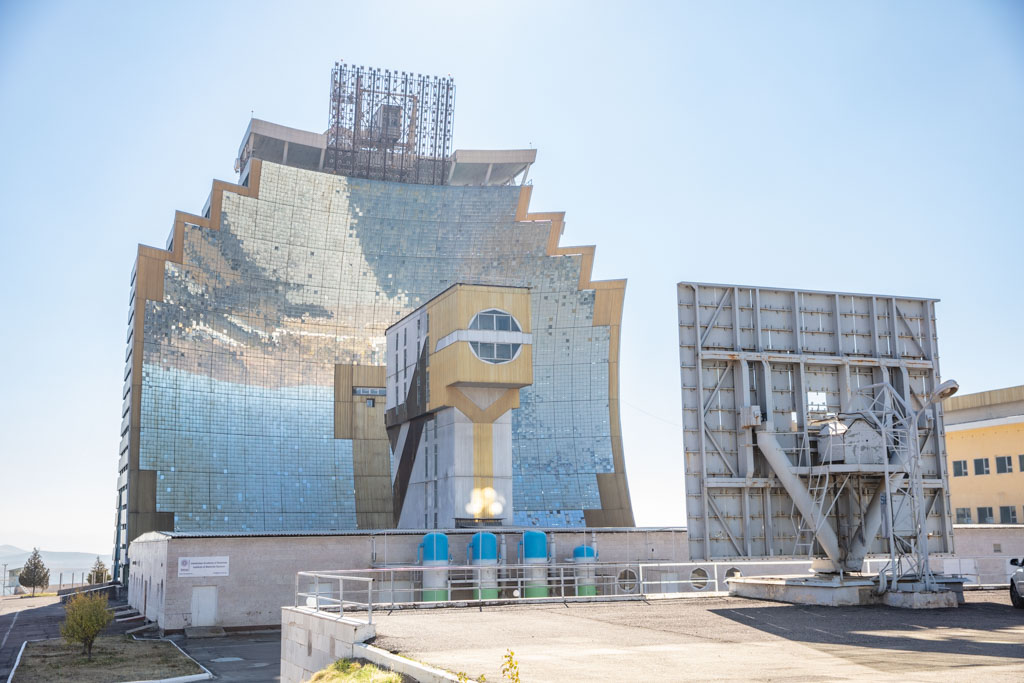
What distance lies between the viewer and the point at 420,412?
44.6 metres

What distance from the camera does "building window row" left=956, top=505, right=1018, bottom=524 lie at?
171 feet

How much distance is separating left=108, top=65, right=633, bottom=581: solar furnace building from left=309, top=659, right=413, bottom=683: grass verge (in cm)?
3638

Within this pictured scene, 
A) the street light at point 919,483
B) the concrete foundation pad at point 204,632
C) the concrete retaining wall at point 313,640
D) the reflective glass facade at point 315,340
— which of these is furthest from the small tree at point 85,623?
the street light at point 919,483

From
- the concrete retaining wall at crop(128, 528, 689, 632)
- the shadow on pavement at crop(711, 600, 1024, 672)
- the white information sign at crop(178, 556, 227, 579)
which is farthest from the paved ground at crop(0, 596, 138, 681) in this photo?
the shadow on pavement at crop(711, 600, 1024, 672)

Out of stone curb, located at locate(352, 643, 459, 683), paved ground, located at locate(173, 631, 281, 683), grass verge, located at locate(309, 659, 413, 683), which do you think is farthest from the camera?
paved ground, located at locate(173, 631, 281, 683)

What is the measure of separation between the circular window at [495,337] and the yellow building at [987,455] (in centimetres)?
2580

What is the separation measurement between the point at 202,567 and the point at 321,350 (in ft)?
77.9

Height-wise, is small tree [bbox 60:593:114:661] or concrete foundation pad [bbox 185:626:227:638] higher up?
small tree [bbox 60:593:114:661]

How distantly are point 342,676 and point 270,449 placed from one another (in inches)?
1571

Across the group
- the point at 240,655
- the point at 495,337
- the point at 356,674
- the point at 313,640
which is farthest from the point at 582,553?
the point at 356,674

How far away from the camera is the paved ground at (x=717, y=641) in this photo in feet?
40.6

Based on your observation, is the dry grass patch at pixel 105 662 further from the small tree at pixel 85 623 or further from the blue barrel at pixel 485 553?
the blue barrel at pixel 485 553

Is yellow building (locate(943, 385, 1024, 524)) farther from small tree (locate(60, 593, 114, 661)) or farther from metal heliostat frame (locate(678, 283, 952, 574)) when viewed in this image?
small tree (locate(60, 593, 114, 661))

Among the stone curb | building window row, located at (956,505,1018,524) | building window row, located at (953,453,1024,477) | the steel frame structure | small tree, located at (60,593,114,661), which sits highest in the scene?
the steel frame structure
